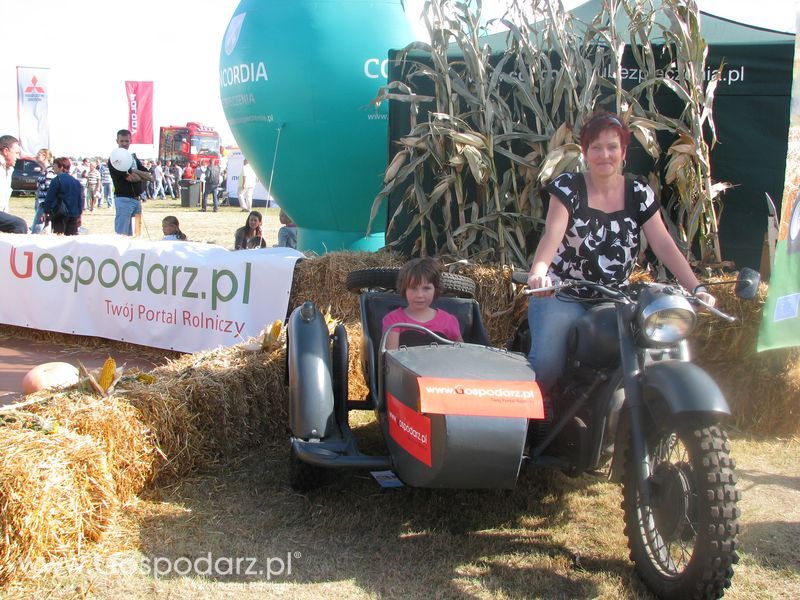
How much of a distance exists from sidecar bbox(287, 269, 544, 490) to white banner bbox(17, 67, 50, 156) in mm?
21035

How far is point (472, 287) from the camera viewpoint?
4039mm

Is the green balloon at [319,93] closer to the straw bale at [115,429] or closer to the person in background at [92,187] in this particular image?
the straw bale at [115,429]

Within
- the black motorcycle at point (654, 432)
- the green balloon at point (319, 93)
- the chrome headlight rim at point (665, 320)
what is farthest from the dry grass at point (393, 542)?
the green balloon at point (319, 93)

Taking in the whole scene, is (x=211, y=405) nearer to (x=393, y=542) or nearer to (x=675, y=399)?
(x=393, y=542)

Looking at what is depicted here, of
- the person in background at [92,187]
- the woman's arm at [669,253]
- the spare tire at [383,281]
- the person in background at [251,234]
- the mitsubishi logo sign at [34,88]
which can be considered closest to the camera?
the woman's arm at [669,253]

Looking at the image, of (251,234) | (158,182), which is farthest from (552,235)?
A: (158,182)

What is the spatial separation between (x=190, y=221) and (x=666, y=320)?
19.3m

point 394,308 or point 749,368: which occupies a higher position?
point 394,308

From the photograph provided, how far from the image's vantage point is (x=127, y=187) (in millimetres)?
10008

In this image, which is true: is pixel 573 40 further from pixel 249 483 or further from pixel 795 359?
pixel 249 483

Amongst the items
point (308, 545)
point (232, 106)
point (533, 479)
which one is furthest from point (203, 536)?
point (232, 106)

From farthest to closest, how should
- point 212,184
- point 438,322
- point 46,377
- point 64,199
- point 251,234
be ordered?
1. point 212,184
2. point 64,199
3. point 251,234
4. point 46,377
5. point 438,322

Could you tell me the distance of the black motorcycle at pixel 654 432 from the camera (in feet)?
7.72

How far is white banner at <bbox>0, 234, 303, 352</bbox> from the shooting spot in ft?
19.8
